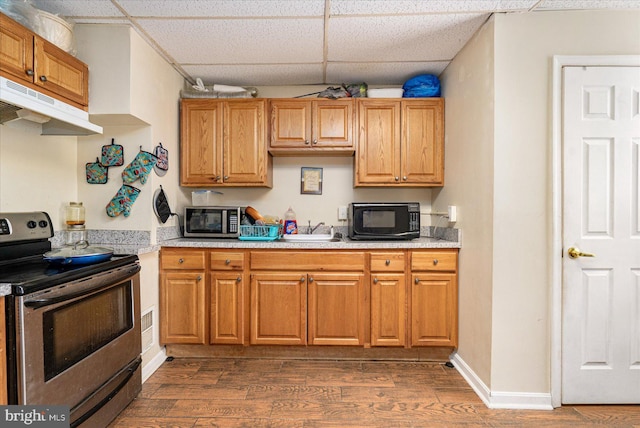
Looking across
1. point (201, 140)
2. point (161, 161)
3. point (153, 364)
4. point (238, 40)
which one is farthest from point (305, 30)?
point (153, 364)

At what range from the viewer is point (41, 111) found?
155cm

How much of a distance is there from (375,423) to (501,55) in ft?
7.38

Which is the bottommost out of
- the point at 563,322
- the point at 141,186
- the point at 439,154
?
the point at 563,322

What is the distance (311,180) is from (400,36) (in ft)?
4.55

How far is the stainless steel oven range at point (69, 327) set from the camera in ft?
4.19

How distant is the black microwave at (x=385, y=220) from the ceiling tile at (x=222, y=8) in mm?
1392

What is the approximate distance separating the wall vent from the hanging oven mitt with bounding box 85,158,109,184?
3.24ft

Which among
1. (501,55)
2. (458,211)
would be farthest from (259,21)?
(458,211)

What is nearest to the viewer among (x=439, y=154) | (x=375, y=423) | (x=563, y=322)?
(x=375, y=423)

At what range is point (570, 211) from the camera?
73.6 inches

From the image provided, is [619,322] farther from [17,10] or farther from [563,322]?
[17,10]

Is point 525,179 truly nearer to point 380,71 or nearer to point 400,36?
point 400,36

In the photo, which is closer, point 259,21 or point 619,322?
point 619,322

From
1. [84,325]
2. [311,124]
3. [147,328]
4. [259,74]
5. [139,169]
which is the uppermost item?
[259,74]
